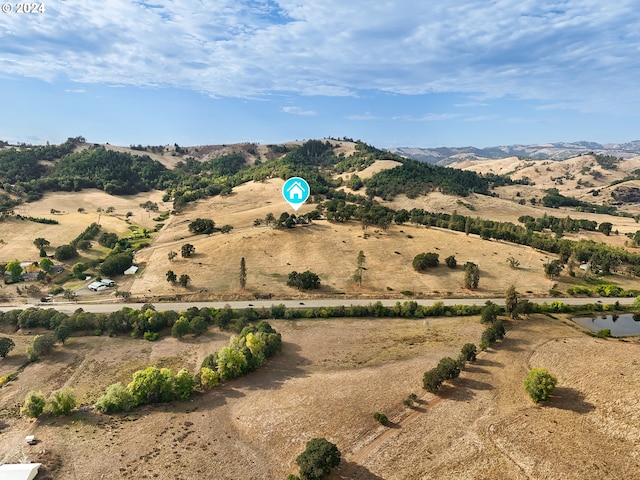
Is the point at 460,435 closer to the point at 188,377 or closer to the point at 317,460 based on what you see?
the point at 317,460

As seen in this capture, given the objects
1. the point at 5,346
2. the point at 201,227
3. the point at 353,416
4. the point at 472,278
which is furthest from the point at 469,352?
the point at 201,227

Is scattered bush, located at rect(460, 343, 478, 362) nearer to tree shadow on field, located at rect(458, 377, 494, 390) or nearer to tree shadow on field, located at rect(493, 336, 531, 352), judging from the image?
tree shadow on field, located at rect(458, 377, 494, 390)

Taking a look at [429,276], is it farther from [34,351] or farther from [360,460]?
[34,351]

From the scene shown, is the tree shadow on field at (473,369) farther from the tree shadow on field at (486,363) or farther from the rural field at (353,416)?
the tree shadow on field at (486,363)

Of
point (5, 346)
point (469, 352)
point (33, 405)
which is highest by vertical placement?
point (469, 352)

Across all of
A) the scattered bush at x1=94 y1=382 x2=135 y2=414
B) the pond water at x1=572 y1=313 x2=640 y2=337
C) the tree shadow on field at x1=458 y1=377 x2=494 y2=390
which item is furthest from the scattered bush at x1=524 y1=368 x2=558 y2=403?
the scattered bush at x1=94 y1=382 x2=135 y2=414

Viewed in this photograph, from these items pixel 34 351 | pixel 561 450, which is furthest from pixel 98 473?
pixel 561 450
